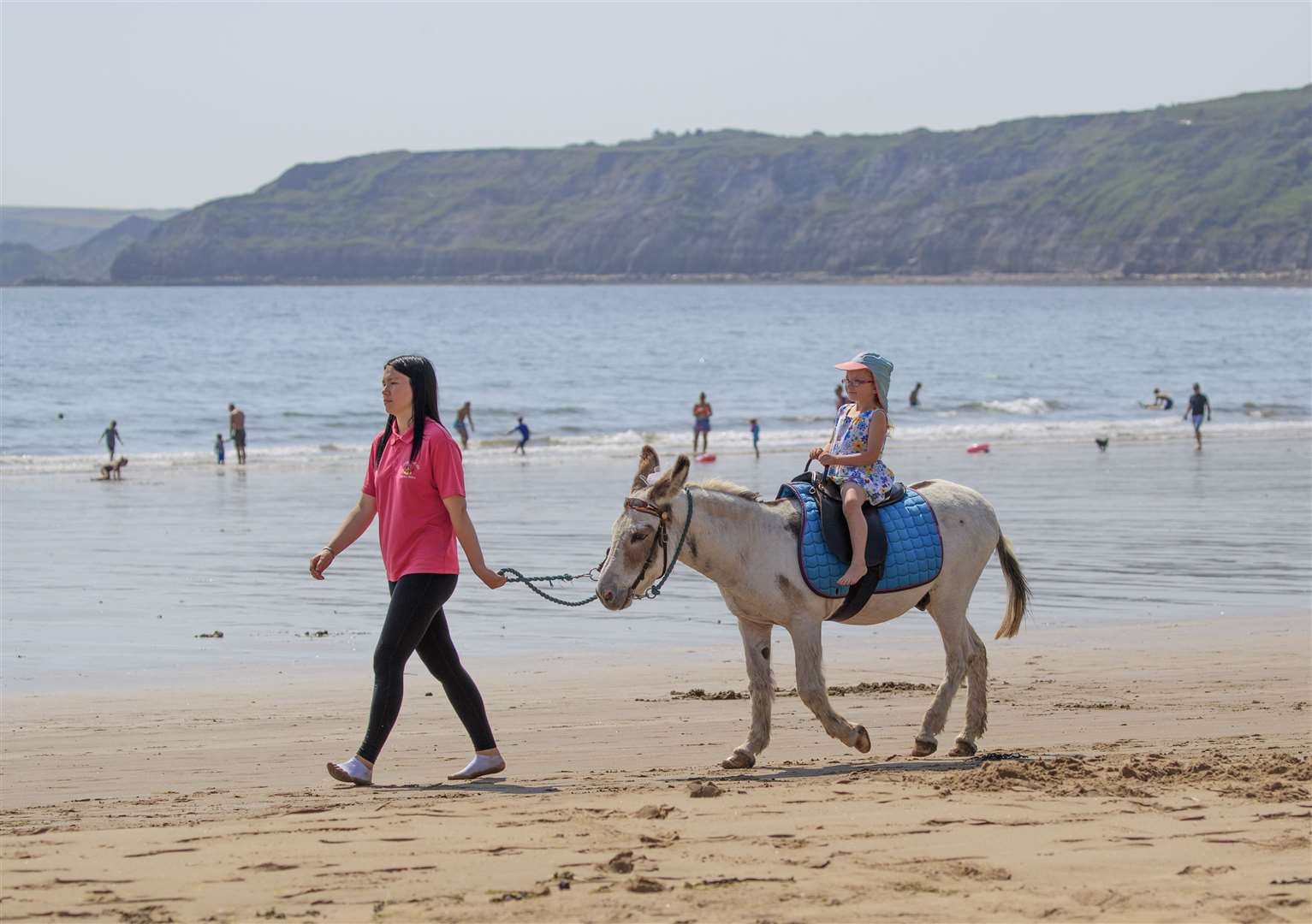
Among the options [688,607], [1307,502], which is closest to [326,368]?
[1307,502]

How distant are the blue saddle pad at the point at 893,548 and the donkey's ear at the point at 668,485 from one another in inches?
31.6

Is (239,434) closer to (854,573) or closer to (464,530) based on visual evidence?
(464,530)

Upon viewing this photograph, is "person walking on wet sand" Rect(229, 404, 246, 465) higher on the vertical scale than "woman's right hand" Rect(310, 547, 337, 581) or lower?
lower

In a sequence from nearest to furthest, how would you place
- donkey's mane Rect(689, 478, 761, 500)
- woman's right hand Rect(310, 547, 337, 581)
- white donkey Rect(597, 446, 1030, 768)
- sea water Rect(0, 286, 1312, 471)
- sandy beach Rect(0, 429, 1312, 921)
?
sandy beach Rect(0, 429, 1312, 921) < white donkey Rect(597, 446, 1030, 768) < woman's right hand Rect(310, 547, 337, 581) < donkey's mane Rect(689, 478, 761, 500) < sea water Rect(0, 286, 1312, 471)

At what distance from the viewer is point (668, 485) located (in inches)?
307

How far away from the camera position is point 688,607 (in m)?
15.2

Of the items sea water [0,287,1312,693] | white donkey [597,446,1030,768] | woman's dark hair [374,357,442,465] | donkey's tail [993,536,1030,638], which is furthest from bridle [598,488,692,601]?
sea water [0,287,1312,693]

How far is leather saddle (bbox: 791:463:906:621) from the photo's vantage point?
8.22 m

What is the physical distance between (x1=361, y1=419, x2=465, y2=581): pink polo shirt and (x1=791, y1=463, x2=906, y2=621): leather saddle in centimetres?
193

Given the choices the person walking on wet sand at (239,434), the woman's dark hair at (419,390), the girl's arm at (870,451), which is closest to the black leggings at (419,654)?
the woman's dark hair at (419,390)

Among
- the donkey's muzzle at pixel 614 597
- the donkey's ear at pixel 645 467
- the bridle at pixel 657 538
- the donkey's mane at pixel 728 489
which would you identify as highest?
the donkey's ear at pixel 645 467

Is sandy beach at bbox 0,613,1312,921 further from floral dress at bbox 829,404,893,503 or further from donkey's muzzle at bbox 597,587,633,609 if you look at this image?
floral dress at bbox 829,404,893,503

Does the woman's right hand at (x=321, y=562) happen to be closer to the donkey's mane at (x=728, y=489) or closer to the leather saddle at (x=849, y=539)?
the donkey's mane at (x=728, y=489)

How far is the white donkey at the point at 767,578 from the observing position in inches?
307
